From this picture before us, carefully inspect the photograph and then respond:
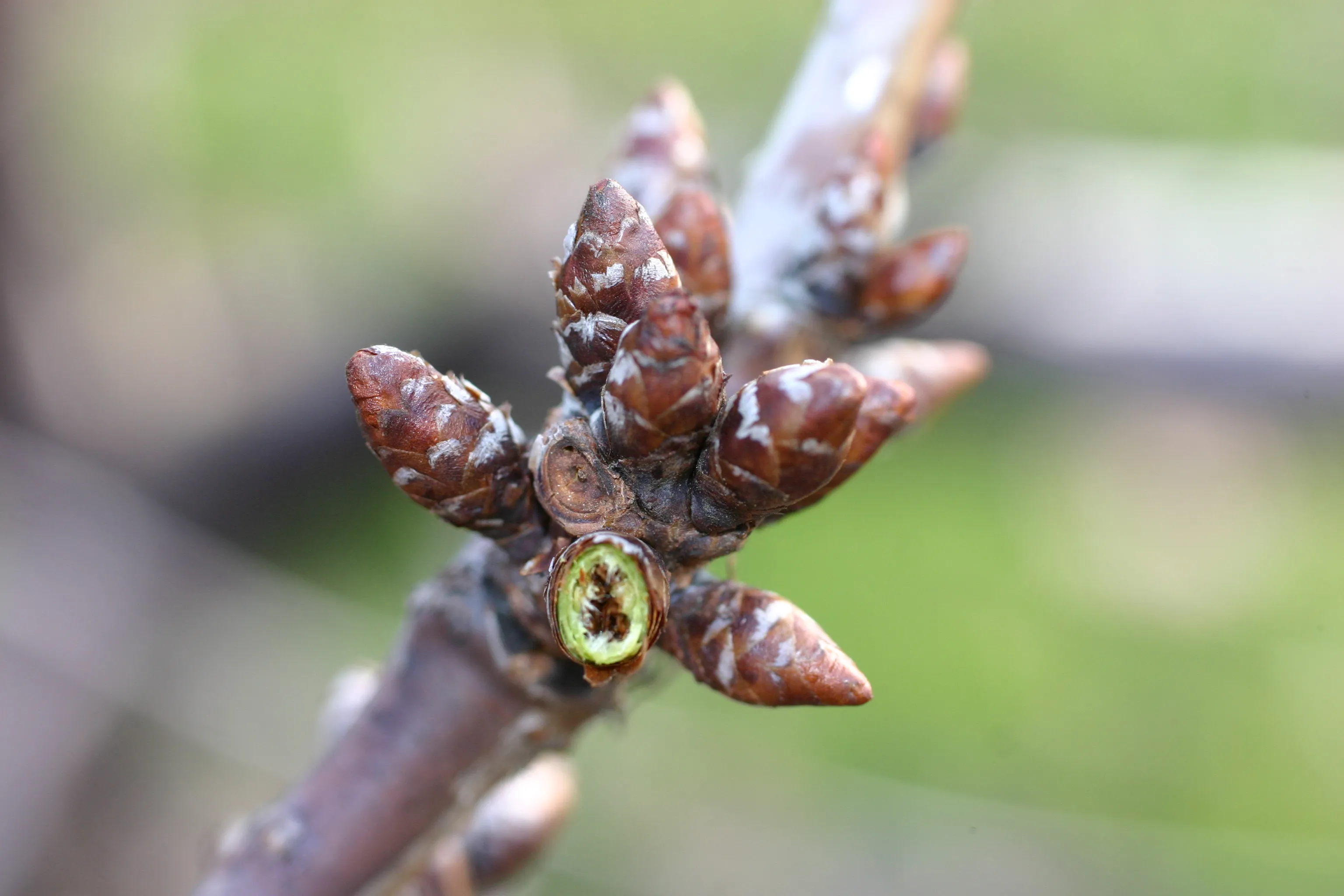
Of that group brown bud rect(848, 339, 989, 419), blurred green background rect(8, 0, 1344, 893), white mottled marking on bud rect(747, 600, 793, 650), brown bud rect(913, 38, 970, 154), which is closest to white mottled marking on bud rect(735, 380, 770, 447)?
white mottled marking on bud rect(747, 600, 793, 650)

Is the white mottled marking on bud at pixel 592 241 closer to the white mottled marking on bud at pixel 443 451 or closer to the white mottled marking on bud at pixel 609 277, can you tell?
the white mottled marking on bud at pixel 609 277

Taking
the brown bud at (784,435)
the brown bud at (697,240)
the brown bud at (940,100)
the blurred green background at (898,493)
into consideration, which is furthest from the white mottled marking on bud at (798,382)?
the blurred green background at (898,493)

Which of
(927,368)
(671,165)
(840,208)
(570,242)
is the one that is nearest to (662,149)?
(671,165)

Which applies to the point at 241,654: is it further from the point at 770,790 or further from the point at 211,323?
the point at 770,790

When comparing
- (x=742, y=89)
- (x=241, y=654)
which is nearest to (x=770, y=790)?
(x=241, y=654)

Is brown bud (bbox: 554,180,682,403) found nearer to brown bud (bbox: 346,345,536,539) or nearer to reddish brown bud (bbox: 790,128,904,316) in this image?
brown bud (bbox: 346,345,536,539)
